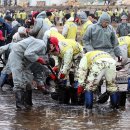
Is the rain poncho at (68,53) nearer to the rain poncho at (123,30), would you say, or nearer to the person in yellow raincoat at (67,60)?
the person in yellow raincoat at (67,60)

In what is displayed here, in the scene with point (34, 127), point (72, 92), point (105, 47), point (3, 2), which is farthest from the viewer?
point (3, 2)

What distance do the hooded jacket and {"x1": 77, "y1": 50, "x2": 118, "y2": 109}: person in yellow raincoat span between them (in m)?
2.07

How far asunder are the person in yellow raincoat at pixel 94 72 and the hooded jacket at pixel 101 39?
6.80 feet

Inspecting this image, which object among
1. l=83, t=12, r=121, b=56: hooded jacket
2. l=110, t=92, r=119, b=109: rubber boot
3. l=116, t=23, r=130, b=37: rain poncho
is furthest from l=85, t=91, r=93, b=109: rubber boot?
l=116, t=23, r=130, b=37: rain poncho

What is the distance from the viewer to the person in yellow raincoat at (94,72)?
11.6 metres

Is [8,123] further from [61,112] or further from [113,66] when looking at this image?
[113,66]

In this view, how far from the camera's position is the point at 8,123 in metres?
10.5

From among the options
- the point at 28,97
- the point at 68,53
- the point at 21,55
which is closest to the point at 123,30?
the point at 68,53

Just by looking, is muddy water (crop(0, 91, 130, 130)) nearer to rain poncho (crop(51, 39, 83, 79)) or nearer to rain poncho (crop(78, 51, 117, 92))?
rain poncho (crop(78, 51, 117, 92))

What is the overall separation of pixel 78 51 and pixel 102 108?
139cm

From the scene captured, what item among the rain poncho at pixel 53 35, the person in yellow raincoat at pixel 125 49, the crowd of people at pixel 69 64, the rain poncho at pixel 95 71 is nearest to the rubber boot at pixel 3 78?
the crowd of people at pixel 69 64

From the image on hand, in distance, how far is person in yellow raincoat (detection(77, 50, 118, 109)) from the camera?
38.0ft

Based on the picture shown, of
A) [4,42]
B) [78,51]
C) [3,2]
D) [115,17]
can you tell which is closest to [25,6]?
[3,2]

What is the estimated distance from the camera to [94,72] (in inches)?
455
